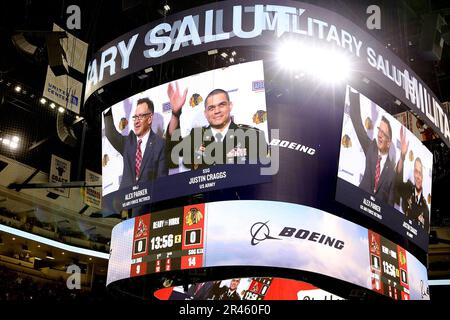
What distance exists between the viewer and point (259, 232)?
8.63 metres

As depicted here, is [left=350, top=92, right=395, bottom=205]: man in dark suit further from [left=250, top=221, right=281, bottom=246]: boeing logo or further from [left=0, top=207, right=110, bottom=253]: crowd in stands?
[left=0, top=207, right=110, bottom=253]: crowd in stands

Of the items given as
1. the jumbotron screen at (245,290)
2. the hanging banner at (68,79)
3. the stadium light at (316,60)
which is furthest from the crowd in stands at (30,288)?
the stadium light at (316,60)

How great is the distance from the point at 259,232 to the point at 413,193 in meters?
3.69

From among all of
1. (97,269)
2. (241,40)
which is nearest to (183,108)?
(241,40)

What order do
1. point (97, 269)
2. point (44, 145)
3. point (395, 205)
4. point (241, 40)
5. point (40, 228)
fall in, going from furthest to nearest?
point (97, 269), point (40, 228), point (44, 145), point (395, 205), point (241, 40)

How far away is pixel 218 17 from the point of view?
9.23m

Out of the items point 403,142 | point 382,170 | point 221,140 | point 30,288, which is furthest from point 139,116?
point 30,288

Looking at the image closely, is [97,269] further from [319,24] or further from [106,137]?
[319,24]

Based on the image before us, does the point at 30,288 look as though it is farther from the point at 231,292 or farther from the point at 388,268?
the point at 388,268

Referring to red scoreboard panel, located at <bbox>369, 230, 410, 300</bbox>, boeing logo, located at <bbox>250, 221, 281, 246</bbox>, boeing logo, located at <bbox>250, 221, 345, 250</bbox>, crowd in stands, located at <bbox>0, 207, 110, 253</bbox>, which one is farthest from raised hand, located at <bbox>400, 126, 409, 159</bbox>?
crowd in stands, located at <bbox>0, 207, 110, 253</bbox>

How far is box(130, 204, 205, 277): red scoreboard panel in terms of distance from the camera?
28.5ft

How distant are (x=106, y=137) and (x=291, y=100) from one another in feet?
10.3

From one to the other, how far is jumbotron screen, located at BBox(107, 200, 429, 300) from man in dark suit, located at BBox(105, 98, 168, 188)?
0.65 metres

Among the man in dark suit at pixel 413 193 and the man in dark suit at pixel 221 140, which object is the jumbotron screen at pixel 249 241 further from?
the man in dark suit at pixel 413 193
